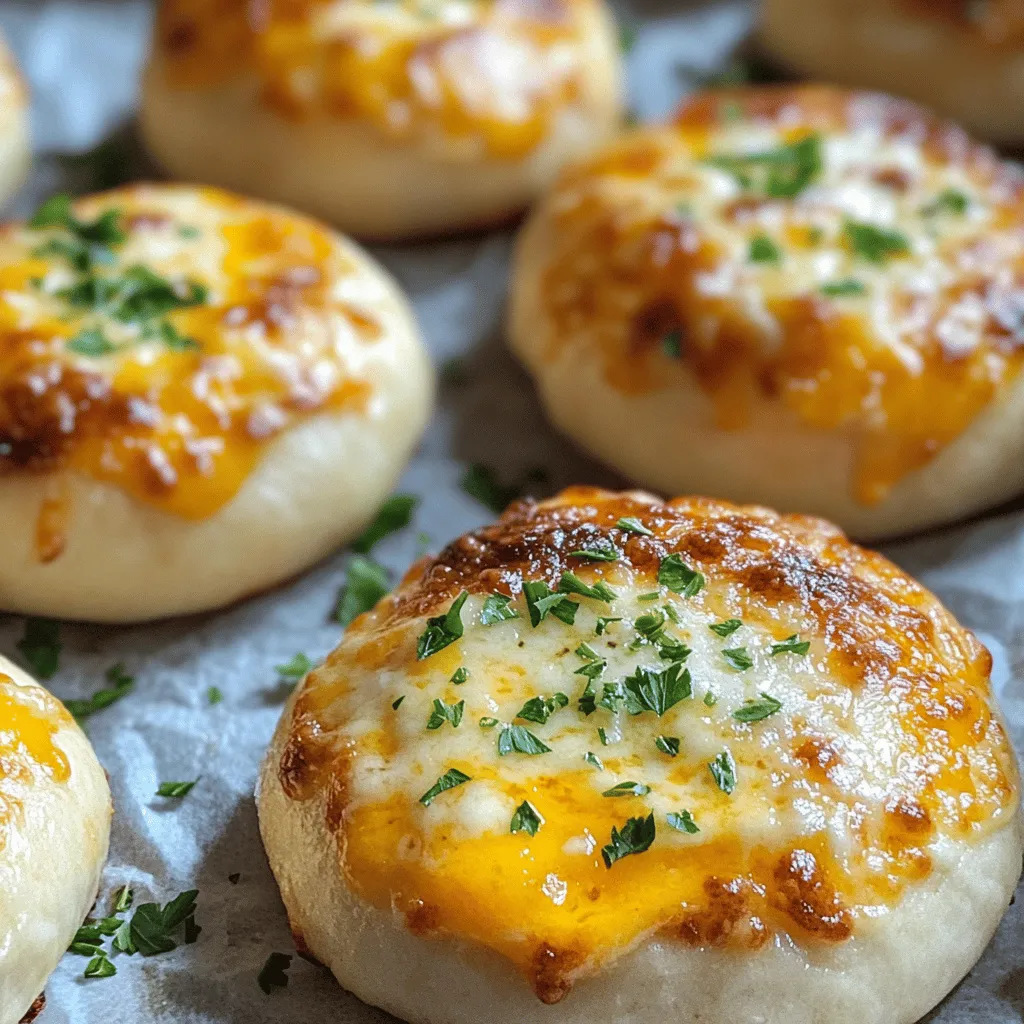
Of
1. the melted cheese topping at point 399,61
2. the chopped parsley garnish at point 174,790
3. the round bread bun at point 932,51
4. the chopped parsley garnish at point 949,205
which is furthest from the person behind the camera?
the round bread bun at point 932,51

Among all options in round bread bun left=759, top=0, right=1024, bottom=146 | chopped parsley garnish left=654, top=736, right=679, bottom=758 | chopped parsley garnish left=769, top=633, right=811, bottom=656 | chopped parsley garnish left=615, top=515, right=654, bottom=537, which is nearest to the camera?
chopped parsley garnish left=654, top=736, right=679, bottom=758

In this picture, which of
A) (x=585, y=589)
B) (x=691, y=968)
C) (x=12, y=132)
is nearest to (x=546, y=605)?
(x=585, y=589)

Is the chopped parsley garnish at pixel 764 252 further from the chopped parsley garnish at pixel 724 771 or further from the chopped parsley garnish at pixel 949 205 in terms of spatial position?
the chopped parsley garnish at pixel 724 771

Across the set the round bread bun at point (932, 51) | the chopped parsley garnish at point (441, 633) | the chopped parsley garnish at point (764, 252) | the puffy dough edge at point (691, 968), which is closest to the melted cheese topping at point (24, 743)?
the puffy dough edge at point (691, 968)

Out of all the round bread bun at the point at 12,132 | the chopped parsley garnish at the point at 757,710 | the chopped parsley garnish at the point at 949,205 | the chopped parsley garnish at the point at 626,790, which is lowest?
the round bread bun at the point at 12,132

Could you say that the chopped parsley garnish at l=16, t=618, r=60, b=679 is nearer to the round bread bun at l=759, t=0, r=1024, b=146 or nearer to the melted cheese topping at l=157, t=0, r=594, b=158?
the melted cheese topping at l=157, t=0, r=594, b=158

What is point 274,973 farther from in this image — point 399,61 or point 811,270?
point 399,61

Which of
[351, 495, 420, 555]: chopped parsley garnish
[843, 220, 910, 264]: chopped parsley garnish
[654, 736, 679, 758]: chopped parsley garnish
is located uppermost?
[843, 220, 910, 264]: chopped parsley garnish

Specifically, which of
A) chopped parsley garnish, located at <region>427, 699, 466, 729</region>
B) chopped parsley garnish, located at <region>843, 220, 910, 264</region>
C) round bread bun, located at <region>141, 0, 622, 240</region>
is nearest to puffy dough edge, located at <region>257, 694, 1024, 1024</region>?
chopped parsley garnish, located at <region>427, 699, 466, 729</region>
